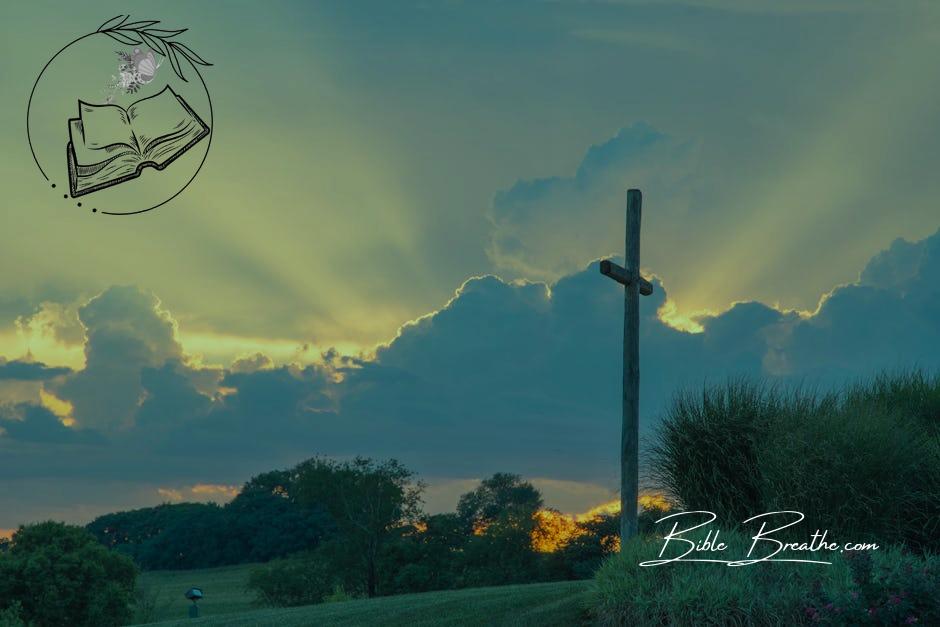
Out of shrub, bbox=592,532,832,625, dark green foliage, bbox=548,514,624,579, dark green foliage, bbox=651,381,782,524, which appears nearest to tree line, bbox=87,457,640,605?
dark green foliage, bbox=548,514,624,579

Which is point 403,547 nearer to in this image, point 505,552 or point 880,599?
point 505,552

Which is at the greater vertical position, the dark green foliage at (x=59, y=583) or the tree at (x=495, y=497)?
the tree at (x=495, y=497)

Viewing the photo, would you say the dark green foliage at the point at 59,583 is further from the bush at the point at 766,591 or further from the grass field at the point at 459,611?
the bush at the point at 766,591

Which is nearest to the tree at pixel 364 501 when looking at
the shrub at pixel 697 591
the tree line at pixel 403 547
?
the tree line at pixel 403 547

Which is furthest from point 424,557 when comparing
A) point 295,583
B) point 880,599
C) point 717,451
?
point 880,599

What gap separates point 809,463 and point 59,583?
24.3 metres

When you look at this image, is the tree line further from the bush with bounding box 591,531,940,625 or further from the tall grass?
the bush with bounding box 591,531,940,625

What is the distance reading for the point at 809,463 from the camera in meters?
17.5

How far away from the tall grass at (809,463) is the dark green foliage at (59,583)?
20052 millimetres

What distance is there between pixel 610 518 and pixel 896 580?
21.7m

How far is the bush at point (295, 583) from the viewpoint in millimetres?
37344

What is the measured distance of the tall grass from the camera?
1736 centimetres

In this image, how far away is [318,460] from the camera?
3912 centimetres

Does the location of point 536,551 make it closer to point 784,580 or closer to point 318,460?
point 318,460
